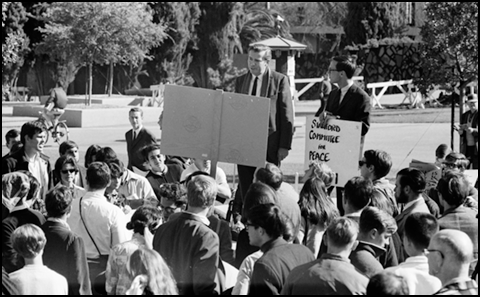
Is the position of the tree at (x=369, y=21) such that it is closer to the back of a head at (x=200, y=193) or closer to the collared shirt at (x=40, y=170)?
the collared shirt at (x=40, y=170)

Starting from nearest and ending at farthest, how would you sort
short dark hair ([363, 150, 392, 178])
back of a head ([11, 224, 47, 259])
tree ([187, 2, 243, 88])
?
back of a head ([11, 224, 47, 259]), short dark hair ([363, 150, 392, 178]), tree ([187, 2, 243, 88])

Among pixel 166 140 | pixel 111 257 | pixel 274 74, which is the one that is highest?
pixel 274 74

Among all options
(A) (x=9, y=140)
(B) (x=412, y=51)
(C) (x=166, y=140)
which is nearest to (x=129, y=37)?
(B) (x=412, y=51)

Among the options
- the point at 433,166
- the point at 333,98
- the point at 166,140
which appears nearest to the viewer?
the point at 166,140

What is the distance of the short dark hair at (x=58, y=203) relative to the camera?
5.50 m

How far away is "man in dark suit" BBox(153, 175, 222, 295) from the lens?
17.2 feet

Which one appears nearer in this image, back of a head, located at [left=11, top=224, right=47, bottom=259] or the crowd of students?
the crowd of students

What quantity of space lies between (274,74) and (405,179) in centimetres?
279

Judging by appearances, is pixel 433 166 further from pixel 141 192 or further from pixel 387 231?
pixel 387 231

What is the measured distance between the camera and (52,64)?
35688 millimetres

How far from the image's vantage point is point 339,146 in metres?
8.62

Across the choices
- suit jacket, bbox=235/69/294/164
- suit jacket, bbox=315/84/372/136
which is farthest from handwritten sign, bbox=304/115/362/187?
suit jacket, bbox=235/69/294/164

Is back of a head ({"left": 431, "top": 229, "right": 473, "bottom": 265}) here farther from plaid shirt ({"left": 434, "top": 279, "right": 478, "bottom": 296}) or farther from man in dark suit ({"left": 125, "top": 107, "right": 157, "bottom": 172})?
man in dark suit ({"left": 125, "top": 107, "right": 157, "bottom": 172})

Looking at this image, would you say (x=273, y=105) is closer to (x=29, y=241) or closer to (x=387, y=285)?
(x=29, y=241)
